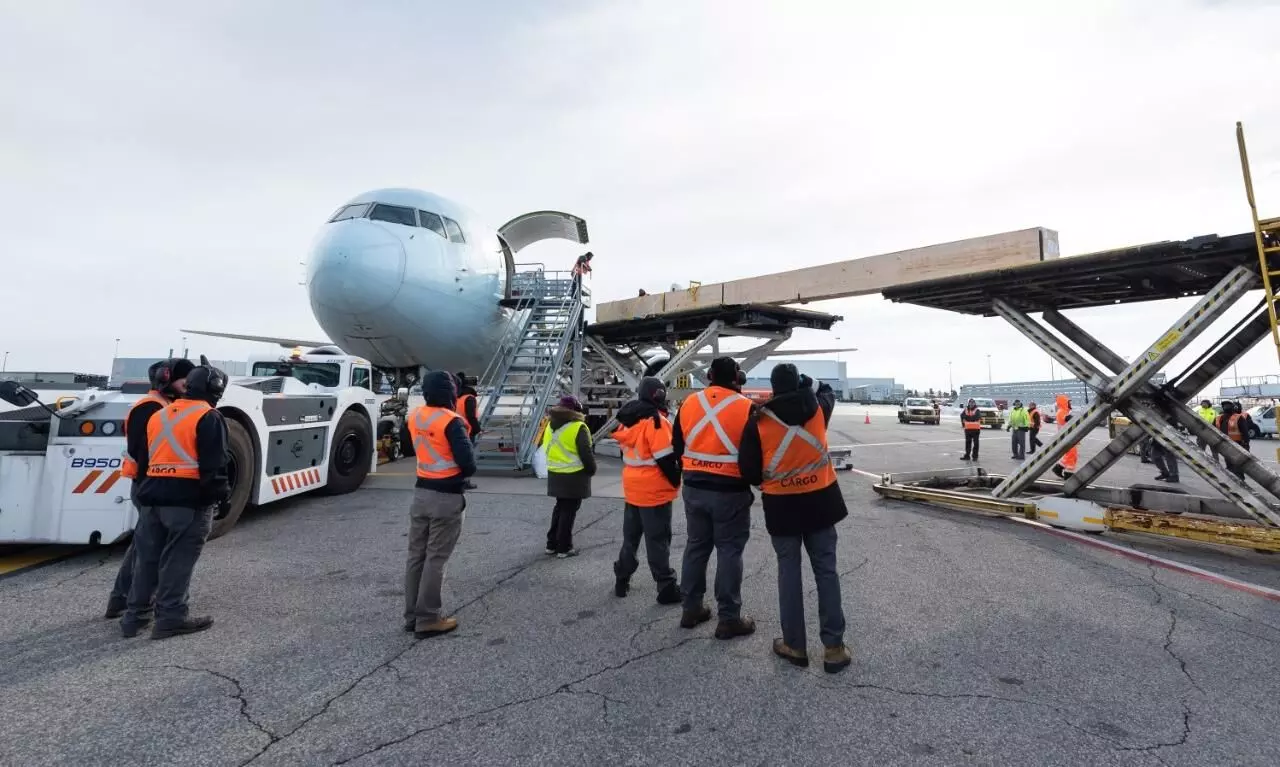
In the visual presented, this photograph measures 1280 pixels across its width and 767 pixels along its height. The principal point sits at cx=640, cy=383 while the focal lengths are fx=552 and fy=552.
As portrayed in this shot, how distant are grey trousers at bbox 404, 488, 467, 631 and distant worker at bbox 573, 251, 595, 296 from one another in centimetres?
902

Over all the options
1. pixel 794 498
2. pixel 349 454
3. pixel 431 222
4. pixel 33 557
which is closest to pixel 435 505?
pixel 794 498

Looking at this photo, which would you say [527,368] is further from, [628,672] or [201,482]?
[628,672]

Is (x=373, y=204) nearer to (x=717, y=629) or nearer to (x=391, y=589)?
(x=391, y=589)

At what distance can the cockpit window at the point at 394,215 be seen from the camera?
9.62m

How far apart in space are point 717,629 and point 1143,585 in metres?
3.65

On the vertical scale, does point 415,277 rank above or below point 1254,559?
above

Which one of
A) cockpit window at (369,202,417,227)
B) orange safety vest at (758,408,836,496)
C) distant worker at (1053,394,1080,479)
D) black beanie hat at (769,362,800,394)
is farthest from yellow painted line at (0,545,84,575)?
distant worker at (1053,394,1080,479)

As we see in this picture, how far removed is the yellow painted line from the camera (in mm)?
4723

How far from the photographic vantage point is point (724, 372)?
146 inches

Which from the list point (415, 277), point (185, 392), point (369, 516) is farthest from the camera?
point (415, 277)

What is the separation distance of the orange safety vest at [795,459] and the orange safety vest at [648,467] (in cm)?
96

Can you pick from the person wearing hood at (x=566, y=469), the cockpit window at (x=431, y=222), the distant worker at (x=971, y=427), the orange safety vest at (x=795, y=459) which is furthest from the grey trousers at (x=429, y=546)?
the distant worker at (x=971, y=427)

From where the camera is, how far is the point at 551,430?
5.38 m

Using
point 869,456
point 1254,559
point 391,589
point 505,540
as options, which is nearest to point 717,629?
point 391,589
